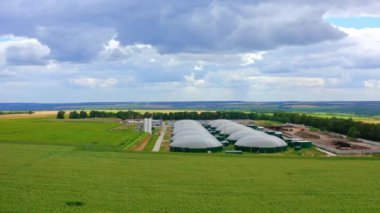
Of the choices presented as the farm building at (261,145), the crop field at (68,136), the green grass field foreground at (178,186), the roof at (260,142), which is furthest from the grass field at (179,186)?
the roof at (260,142)

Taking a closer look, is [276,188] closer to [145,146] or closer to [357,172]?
[357,172]

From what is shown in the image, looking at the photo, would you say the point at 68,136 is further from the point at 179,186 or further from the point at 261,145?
the point at 179,186


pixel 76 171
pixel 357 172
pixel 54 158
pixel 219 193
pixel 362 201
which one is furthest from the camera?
pixel 54 158

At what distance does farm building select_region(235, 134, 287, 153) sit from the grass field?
17.0m

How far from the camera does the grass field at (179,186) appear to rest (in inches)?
747

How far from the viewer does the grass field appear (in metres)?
19.0

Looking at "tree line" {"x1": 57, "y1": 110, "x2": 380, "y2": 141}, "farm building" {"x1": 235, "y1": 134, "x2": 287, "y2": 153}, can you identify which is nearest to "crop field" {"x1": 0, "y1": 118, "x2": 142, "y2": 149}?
"farm building" {"x1": 235, "y1": 134, "x2": 287, "y2": 153}

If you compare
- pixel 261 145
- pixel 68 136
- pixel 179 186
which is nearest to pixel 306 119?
pixel 261 145

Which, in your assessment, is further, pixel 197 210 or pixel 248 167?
pixel 248 167

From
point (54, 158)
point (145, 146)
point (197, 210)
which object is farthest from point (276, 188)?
point (145, 146)

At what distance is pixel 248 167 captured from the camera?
106ft

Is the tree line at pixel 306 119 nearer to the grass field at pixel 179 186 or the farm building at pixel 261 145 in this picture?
the farm building at pixel 261 145

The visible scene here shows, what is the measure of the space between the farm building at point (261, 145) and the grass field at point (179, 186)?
1703 centimetres

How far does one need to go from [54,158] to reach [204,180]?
1532 cm
